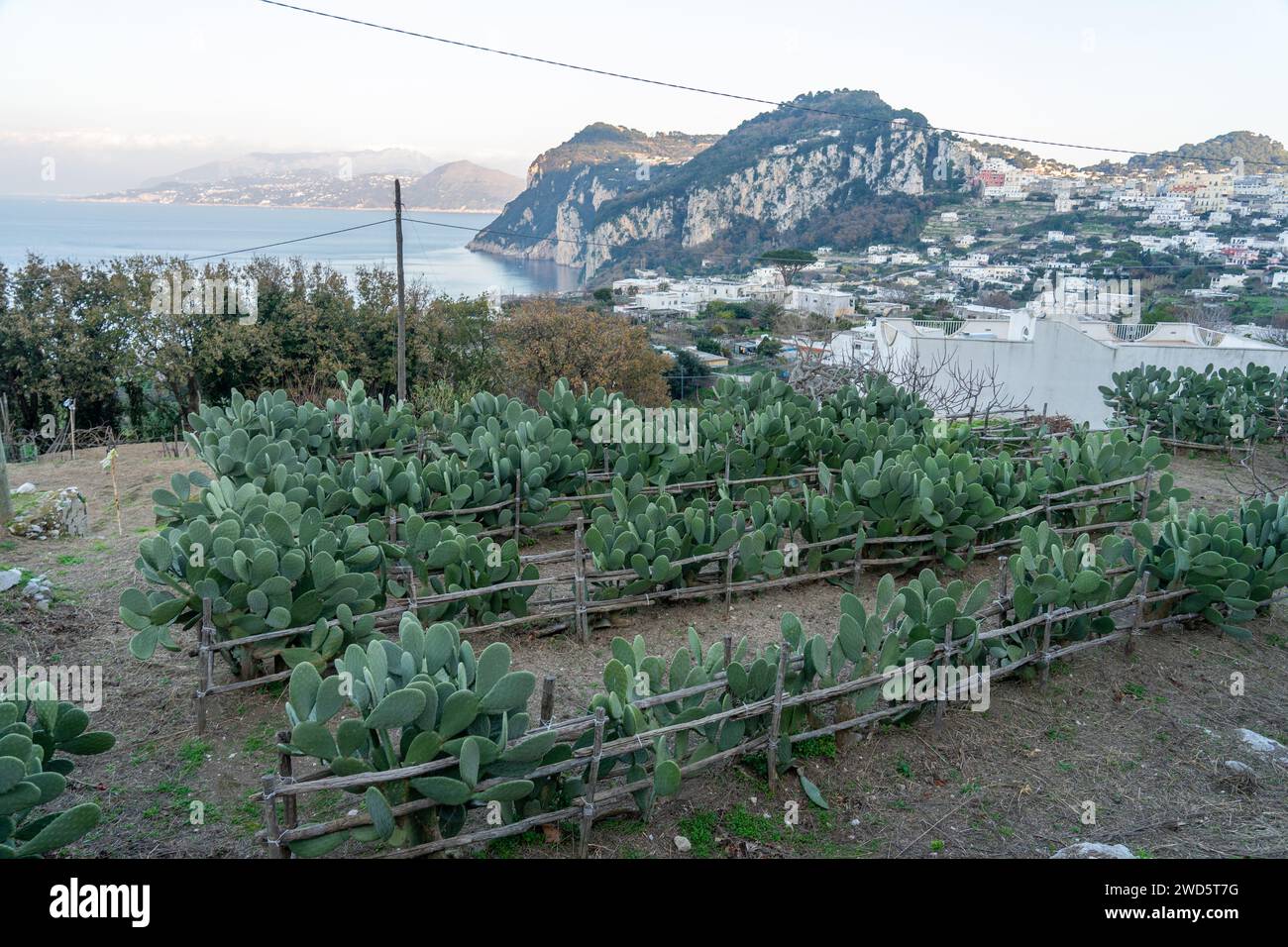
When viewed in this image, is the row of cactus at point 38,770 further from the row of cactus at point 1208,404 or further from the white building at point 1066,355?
the white building at point 1066,355

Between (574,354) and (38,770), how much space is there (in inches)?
500

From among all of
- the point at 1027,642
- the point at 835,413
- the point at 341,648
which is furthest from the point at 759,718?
the point at 835,413

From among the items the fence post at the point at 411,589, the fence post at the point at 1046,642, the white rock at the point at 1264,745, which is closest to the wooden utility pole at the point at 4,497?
the fence post at the point at 411,589

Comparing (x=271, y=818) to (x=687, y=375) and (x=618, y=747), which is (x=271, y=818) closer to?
(x=618, y=747)

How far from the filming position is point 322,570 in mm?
3959

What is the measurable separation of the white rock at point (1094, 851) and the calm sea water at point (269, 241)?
14.5m

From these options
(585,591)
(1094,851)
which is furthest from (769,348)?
(1094,851)

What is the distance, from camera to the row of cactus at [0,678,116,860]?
2281 mm

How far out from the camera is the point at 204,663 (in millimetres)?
3732

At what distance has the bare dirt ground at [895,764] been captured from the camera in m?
3.11

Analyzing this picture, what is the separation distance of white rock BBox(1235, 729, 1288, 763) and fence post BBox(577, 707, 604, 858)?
2882 mm

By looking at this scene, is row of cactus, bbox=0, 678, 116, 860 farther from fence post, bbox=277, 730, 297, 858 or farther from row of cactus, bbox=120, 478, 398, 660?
row of cactus, bbox=120, 478, 398, 660
